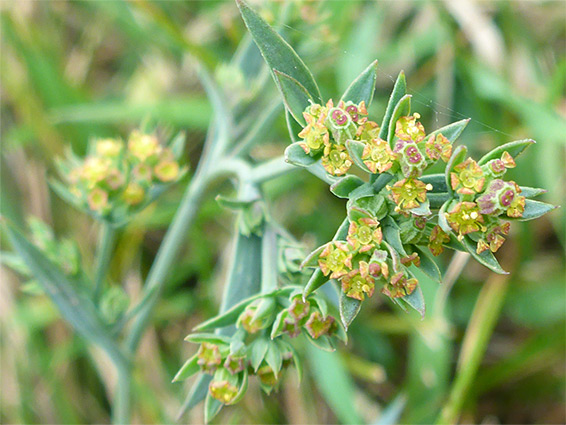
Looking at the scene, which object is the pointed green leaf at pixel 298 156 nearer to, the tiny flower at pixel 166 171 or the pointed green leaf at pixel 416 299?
the pointed green leaf at pixel 416 299

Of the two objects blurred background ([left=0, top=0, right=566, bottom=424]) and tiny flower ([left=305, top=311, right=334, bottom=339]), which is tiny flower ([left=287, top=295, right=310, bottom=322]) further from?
blurred background ([left=0, top=0, right=566, bottom=424])

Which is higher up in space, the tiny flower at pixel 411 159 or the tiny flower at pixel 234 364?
the tiny flower at pixel 411 159

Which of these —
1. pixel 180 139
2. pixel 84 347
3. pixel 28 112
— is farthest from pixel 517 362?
pixel 28 112

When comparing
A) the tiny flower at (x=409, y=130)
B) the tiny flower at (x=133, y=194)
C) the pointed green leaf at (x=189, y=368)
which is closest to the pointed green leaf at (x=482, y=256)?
the tiny flower at (x=409, y=130)

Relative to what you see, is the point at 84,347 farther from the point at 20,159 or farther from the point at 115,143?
the point at 115,143

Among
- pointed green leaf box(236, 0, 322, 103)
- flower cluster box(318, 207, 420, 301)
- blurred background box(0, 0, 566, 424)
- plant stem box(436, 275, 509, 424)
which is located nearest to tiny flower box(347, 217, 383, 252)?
flower cluster box(318, 207, 420, 301)

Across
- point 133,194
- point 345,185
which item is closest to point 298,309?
point 345,185

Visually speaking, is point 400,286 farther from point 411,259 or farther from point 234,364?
point 234,364
